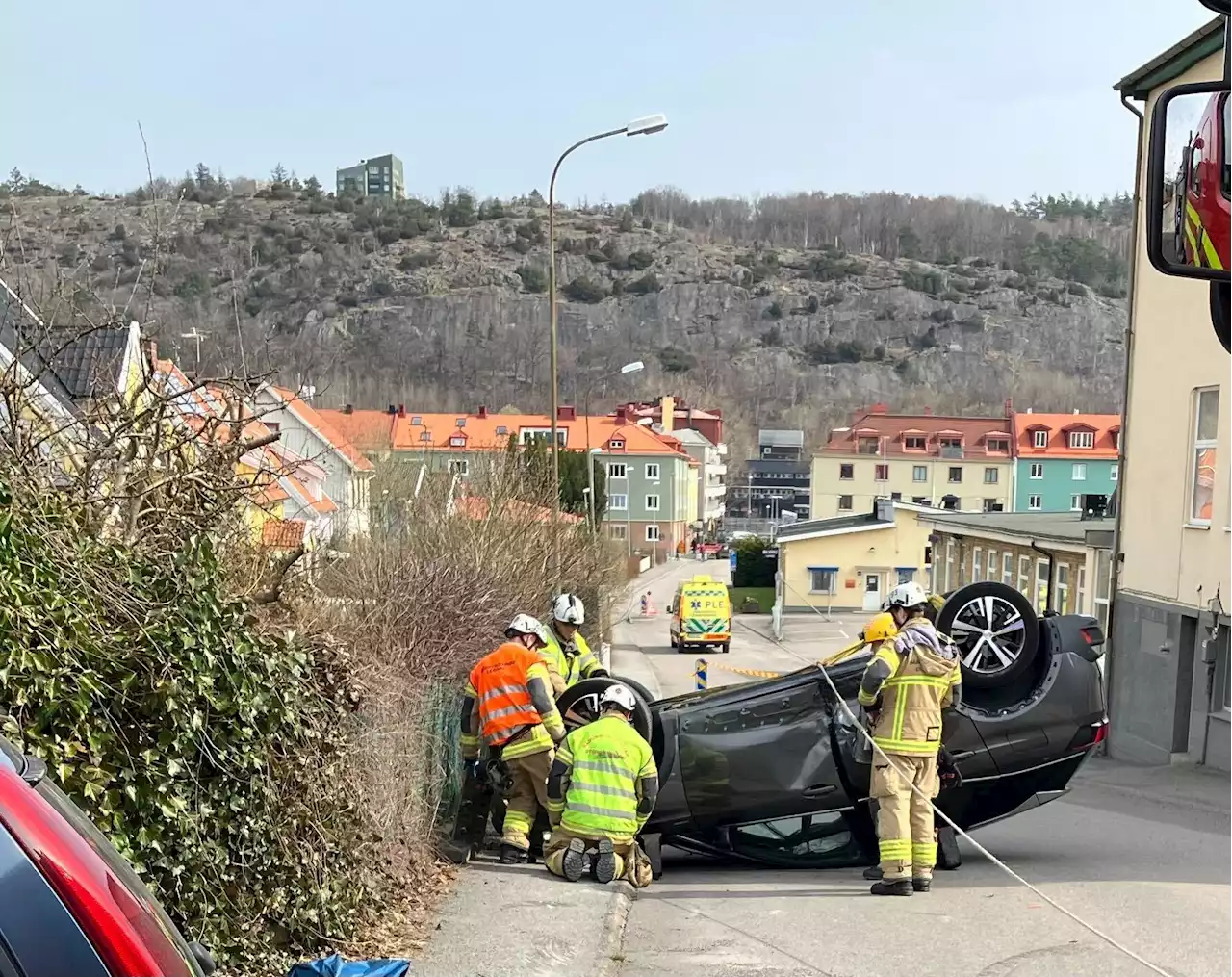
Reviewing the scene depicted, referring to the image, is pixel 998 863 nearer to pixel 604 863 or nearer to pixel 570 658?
pixel 604 863

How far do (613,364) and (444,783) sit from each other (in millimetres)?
Result: 126918

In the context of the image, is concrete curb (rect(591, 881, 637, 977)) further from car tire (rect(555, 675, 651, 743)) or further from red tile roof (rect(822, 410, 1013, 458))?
red tile roof (rect(822, 410, 1013, 458))

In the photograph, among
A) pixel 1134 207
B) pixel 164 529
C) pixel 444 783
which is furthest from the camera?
pixel 1134 207

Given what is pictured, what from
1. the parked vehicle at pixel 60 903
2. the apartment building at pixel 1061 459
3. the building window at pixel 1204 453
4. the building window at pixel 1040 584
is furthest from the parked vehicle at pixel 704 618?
the apartment building at pixel 1061 459

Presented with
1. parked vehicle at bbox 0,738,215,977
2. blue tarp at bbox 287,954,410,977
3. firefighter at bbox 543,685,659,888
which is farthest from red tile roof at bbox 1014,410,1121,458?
parked vehicle at bbox 0,738,215,977

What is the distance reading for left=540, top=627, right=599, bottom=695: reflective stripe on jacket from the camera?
10011mm

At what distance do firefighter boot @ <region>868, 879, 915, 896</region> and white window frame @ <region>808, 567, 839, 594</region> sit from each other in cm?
5489

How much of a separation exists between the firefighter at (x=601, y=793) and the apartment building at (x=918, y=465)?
83374mm

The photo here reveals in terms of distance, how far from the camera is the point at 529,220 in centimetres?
18850

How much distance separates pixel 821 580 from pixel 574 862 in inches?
2230

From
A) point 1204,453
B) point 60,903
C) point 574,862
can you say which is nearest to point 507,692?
point 574,862

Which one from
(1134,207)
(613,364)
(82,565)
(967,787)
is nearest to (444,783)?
(967,787)

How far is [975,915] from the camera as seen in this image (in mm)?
7957

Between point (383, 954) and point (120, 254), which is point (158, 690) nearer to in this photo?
point (383, 954)
